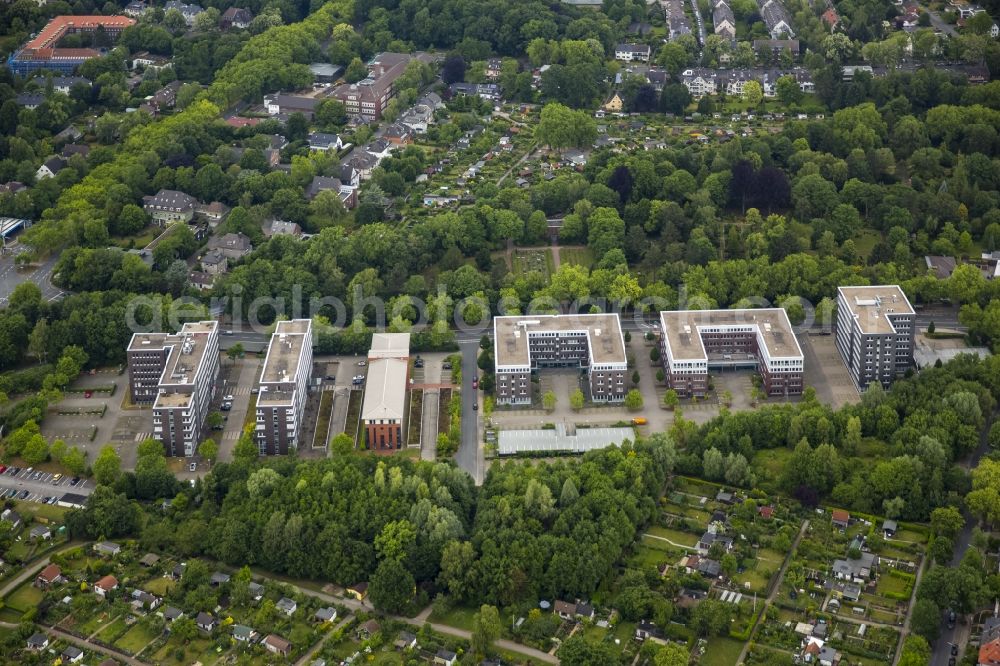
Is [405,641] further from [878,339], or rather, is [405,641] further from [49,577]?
[878,339]

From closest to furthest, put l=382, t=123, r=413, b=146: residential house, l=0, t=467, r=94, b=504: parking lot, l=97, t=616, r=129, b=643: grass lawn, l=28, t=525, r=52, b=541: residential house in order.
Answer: l=97, t=616, r=129, b=643: grass lawn → l=28, t=525, r=52, b=541: residential house → l=0, t=467, r=94, b=504: parking lot → l=382, t=123, r=413, b=146: residential house

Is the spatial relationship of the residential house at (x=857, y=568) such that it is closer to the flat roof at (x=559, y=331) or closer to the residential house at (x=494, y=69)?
the flat roof at (x=559, y=331)

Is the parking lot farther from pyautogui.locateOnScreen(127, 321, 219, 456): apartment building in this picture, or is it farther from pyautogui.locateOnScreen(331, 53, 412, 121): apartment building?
pyautogui.locateOnScreen(331, 53, 412, 121): apartment building

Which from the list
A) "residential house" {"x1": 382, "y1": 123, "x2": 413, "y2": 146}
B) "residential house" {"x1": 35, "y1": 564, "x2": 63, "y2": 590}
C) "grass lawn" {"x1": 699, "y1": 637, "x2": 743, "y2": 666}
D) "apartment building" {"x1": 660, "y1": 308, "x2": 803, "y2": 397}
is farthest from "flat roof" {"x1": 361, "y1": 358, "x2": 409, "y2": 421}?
"residential house" {"x1": 382, "y1": 123, "x2": 413, "y2": 146}

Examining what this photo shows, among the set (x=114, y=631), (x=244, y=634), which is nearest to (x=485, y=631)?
(x=244, y=634)

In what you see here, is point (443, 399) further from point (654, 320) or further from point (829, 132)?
point (829, 132)

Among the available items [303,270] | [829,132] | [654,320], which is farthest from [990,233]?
[303,270]
